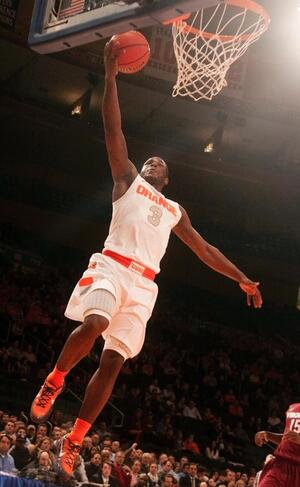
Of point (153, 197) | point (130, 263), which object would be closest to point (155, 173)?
point (153, 197)

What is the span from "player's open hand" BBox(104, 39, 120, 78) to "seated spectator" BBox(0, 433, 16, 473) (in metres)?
5.89

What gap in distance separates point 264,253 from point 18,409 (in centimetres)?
1141

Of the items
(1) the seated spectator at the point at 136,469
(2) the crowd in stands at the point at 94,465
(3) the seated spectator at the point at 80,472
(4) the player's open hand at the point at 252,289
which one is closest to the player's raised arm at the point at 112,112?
(4) the player's open hand at the point at 252,289

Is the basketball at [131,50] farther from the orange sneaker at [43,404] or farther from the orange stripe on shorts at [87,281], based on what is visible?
the orange sneaker at [43,404]

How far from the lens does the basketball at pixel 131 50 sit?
18.1 ft

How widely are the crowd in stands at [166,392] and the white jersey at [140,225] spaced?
506 cm

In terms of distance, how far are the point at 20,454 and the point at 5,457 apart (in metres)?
0.42

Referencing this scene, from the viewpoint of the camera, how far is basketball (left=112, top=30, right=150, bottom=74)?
5.50m

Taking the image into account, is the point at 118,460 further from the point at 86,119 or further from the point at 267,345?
the point at 86,119

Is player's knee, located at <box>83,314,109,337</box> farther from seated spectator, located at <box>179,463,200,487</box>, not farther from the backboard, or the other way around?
seated spectator, located at <box>179,463,200,487</box>

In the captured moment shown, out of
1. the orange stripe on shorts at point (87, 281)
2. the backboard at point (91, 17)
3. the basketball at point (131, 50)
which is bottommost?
the orange stripe on shorts at point (87, 281)

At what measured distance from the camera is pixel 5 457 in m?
9.66

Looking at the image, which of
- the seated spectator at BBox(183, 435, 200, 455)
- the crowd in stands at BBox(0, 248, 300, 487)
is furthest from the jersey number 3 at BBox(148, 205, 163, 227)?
the seated spectator at BBox(183, 435, 200, 455)

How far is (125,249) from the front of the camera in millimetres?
5434
